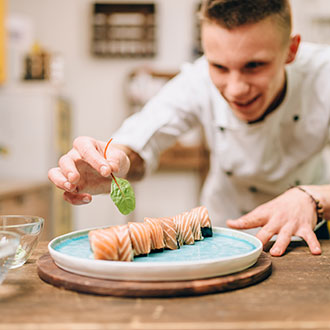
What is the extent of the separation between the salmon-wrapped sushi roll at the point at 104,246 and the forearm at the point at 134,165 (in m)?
0.69

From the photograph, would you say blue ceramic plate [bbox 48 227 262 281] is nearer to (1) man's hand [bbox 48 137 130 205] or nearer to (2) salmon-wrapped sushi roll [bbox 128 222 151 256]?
(2) salmon-wrapped sushi roll [bbox 128 222 151 256]

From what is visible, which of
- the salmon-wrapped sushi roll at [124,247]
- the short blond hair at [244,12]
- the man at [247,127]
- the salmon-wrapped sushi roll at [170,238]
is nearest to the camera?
the salmon-wrapped sushi roll at [124,247]

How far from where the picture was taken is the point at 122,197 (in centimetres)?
90

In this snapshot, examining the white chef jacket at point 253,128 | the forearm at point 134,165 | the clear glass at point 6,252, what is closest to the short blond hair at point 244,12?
the white chef jacket at point 253,128

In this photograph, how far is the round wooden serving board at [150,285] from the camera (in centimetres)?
66

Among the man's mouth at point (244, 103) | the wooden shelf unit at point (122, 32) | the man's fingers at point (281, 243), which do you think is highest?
the wooden shelf unit at point (122, 32)

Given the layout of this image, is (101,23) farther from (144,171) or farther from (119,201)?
(119,201)

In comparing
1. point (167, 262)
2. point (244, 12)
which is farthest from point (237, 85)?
point (167, 262)

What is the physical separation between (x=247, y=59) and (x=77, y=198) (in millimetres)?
667

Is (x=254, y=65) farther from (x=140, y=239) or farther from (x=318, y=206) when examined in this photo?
(x=140, y=239)

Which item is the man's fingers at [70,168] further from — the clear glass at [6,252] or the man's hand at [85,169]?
the clear glass at [6,252]

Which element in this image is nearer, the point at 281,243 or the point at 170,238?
the point at 170,238

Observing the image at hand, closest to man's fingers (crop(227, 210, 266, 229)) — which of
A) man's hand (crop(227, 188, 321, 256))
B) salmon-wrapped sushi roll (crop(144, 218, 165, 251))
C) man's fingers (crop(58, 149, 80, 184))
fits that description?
man's hand (crop(227, 188, 321, 256))

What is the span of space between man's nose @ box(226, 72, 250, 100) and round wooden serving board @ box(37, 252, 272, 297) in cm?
69
